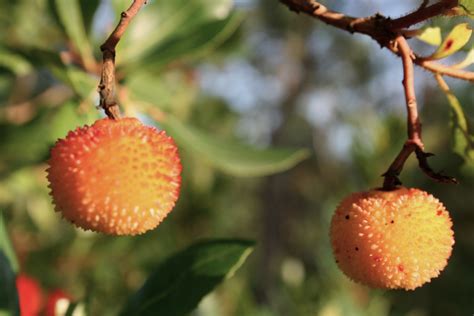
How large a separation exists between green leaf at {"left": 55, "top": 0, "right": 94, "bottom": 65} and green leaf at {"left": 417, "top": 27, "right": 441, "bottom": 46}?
0.91 metres

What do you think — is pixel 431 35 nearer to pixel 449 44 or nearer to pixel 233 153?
pixel 449 44

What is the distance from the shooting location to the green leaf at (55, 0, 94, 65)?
1.59 metres

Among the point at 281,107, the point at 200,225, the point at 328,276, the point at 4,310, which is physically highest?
the point at 4,310

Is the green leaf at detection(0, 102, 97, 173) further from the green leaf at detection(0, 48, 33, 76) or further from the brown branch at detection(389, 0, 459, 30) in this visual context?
the brown branch at detection(389, 0, 459, 30)

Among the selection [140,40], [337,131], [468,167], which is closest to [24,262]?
[140,40]

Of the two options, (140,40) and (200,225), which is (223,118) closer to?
(200,225)

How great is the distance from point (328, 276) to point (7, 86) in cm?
141

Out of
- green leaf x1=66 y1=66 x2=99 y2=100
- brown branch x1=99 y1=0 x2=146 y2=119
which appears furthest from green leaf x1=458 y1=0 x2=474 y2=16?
green leaf x1=66 y1=66 x2=99 y2=100

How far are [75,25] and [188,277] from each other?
0.75 metres

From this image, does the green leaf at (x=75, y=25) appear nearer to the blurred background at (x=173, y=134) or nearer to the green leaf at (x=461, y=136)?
the blurred background at (x=173, y=134)

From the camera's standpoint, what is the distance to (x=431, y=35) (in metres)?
0.96

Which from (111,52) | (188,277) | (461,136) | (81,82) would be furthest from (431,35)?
(81,82)

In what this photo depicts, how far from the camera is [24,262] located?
2523mm

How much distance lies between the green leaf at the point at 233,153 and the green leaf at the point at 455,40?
2.52ft
